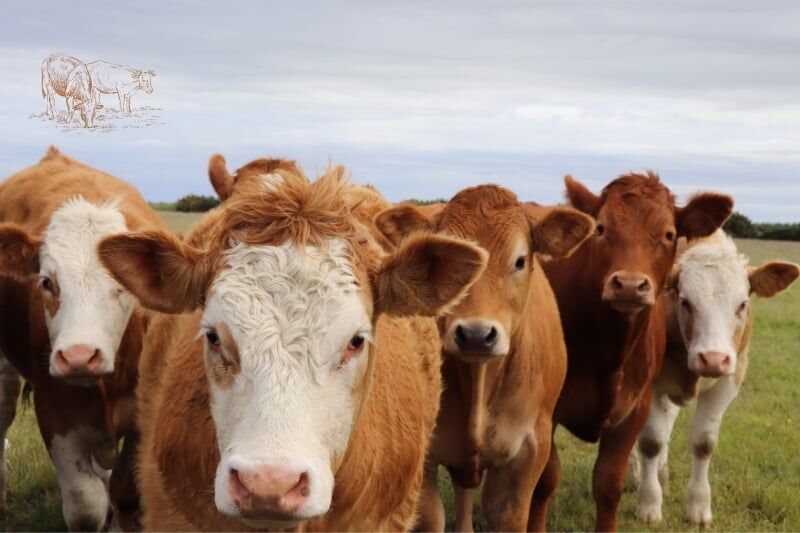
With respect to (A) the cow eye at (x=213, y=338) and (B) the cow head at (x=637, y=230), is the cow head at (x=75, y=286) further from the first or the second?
(B) the cow head at (x=637, y=230)

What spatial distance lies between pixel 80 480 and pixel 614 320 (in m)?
3.66

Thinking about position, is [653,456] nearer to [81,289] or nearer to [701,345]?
[701,345]

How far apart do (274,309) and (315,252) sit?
0.97ft

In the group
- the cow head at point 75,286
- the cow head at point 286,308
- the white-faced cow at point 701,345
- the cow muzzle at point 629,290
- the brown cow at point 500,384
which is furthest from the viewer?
the white-faced cow at point 701,345

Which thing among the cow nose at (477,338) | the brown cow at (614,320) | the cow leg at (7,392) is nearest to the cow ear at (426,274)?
the cow nose at (477,338)

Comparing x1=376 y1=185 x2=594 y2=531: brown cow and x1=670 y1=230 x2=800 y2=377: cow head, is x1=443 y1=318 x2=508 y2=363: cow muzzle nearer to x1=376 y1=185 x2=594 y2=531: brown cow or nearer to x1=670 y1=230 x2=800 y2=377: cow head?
x1=376 y1=185 x2=594 y2=531: brown cow

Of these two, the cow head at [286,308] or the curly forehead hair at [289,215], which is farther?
the curly forehead hair at [289,215]

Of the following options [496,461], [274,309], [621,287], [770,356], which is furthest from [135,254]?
[770,356]

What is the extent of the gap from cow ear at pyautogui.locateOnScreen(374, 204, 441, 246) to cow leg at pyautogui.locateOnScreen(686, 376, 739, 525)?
11.3ft

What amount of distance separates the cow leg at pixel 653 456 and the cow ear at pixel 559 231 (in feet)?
8.82

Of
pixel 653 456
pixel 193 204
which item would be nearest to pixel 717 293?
pixel 653 456

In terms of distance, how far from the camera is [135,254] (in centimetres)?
402

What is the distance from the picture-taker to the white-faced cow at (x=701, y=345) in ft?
26.0

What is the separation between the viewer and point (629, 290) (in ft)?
22.3
